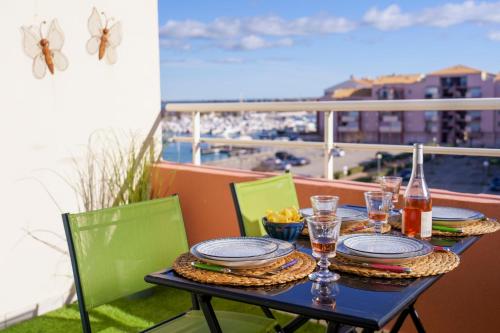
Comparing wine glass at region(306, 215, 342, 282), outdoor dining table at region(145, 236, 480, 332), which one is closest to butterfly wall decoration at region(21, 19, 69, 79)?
outdoor dining table at region(145, 236, 480, 332)

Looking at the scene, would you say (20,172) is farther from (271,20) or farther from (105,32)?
(271,20)

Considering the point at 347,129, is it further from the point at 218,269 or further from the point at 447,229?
the point at 218,269

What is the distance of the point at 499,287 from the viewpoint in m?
2.38

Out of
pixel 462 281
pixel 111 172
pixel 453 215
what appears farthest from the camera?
pixel 111 172

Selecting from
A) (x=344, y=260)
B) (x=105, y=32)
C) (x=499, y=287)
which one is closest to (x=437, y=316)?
(x=499, y=287)

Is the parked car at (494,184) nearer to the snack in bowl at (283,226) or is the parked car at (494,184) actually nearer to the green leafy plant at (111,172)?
the green leafy plant at (111,172)

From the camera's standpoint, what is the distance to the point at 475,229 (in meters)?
1.74

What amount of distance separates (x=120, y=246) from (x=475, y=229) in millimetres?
1194

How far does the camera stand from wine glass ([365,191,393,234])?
65.0 inches

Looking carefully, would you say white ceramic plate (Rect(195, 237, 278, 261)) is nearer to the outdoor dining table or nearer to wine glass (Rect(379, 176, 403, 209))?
the outdoor dining table

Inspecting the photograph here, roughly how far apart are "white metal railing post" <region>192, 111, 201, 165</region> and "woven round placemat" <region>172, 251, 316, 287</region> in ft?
8.01

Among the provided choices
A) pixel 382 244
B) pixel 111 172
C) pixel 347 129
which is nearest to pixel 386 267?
pixel 382 244

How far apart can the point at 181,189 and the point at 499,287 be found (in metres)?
2.11

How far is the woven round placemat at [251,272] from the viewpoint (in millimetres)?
1235
